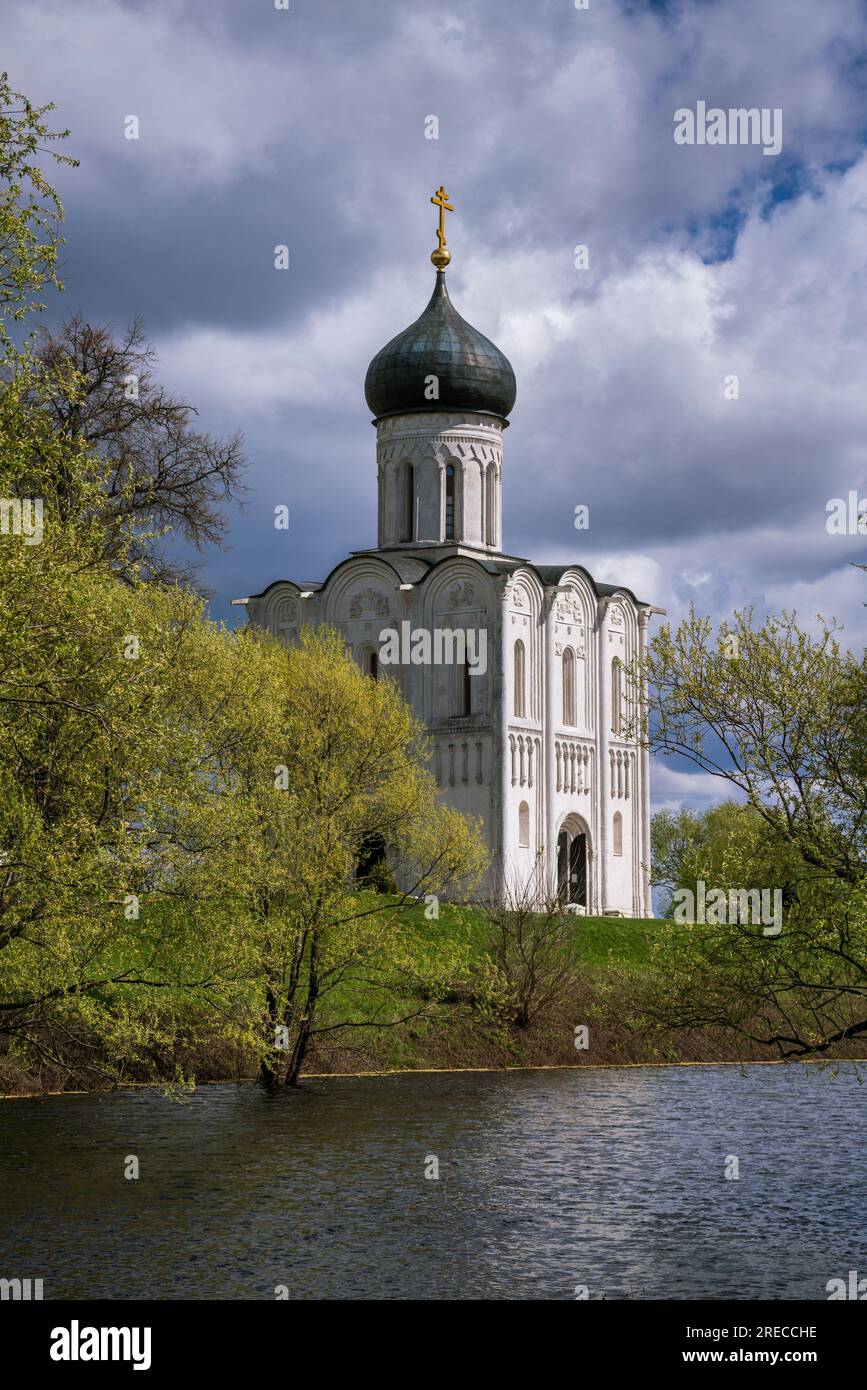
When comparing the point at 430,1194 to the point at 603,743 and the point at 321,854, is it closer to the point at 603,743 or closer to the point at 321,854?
the point at 321,854

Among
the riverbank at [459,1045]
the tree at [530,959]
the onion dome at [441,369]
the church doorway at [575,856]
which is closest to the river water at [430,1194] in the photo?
the riverbank at [459,1045]

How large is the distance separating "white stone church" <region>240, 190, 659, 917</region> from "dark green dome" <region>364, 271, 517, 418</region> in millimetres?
41

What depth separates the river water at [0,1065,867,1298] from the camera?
1486 cm

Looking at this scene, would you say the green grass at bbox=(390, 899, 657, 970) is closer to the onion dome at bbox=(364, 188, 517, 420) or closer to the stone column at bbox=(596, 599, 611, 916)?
the stone column at bbox=(596, 599, 611, 916)

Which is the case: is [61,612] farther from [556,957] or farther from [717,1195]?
[556,957]

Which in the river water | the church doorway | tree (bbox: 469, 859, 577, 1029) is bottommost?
the river water

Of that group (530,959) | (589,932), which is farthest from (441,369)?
(530,959)

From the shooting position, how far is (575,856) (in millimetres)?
50344

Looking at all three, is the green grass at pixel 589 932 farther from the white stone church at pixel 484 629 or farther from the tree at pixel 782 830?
the tree at pixel 782 830

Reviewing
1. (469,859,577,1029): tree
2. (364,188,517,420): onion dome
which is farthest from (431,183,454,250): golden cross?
(469,859,577,1029): tree

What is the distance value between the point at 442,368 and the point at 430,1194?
34571 mm

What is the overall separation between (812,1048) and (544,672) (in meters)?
31.2

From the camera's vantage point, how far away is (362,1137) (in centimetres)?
2233

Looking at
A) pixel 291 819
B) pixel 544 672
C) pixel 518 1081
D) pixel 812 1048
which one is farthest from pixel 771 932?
pixel 544 672
